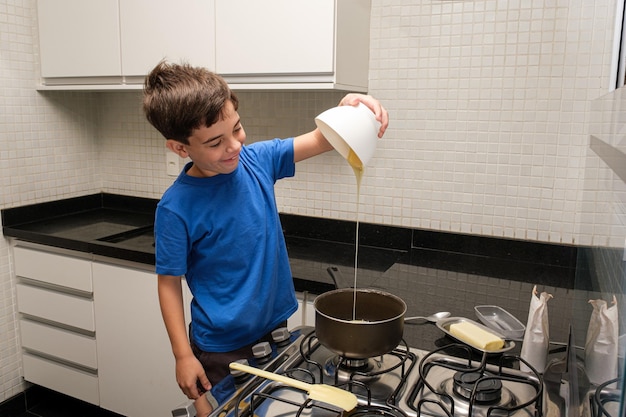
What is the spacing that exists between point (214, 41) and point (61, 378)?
154cm

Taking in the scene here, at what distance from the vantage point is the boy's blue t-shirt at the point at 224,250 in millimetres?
1157

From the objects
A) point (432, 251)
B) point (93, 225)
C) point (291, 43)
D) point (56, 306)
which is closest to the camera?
point (291, 43)

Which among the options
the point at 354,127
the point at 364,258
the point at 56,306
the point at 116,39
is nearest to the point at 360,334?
the point at 354,127

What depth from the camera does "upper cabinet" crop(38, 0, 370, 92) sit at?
165cm

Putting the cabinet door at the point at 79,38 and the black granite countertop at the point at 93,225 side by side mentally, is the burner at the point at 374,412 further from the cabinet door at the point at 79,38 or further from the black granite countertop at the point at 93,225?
the cabinet door at the point at 79,38

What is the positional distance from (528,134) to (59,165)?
1.95 m

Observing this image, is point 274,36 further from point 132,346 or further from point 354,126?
point 132,346

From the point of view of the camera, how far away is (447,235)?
6.14 feet

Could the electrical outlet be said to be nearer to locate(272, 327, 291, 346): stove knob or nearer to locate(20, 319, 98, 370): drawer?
locate(20, 319, 98, 370): drawer

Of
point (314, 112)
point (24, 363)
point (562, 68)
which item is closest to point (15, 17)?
point (314, 112)

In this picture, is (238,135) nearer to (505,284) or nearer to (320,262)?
(320,262)

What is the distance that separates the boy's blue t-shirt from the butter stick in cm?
45

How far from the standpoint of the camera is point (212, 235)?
1179 millimetres

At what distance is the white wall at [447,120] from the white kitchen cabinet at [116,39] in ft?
0.51
